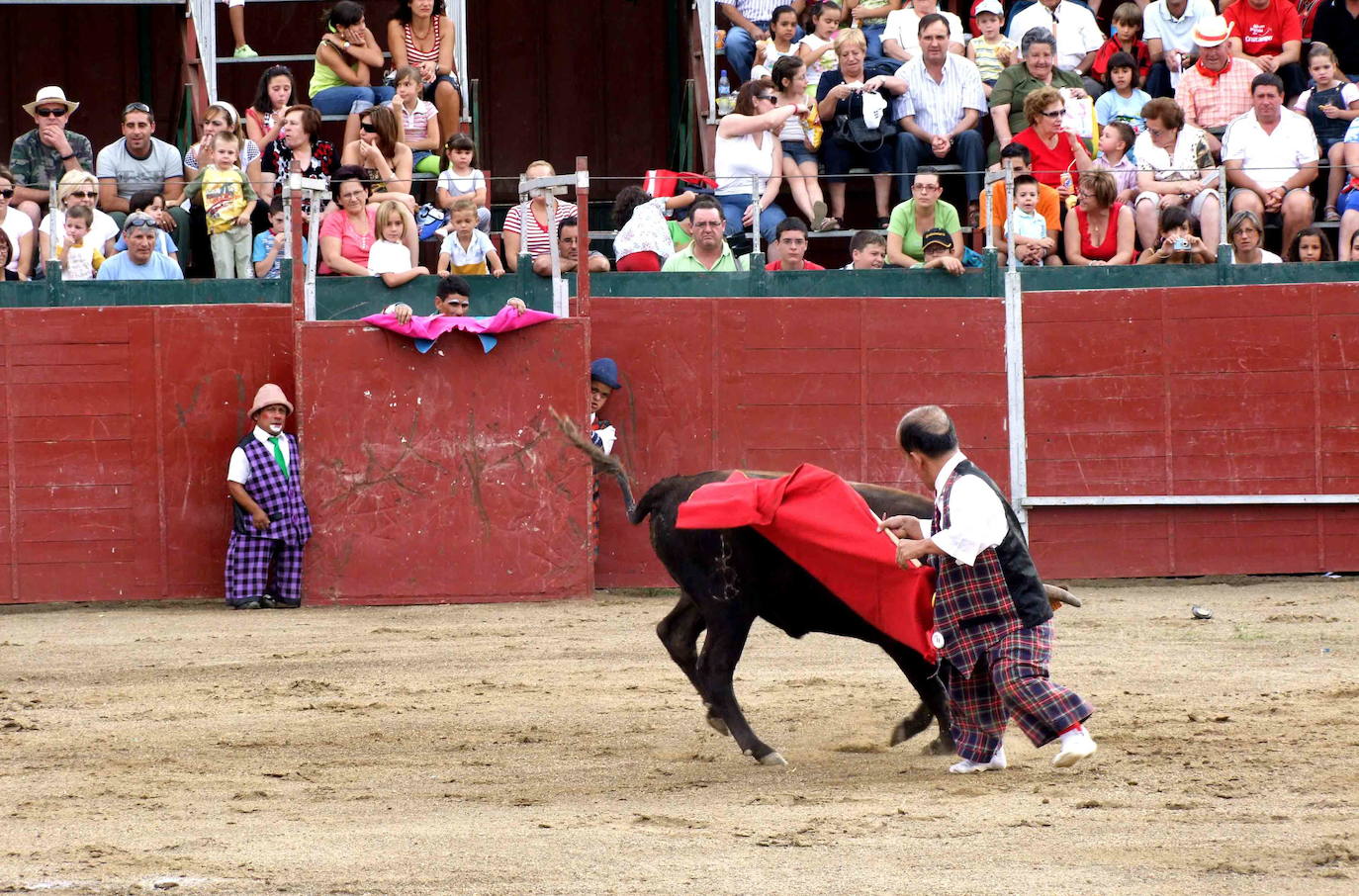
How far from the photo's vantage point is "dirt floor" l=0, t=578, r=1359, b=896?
14.4ft

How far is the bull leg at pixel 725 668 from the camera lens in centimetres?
586

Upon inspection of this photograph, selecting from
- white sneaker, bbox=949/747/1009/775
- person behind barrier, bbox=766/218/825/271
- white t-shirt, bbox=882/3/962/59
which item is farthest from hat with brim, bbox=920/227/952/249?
white sneaker, bbox=949/747/1009/775

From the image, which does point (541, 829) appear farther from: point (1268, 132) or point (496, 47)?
point (496, 47)

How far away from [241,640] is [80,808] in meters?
3.55

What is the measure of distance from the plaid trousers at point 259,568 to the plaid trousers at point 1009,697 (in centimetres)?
523

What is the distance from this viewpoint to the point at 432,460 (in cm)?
1002

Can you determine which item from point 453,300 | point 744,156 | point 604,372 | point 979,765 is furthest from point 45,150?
point 979,765

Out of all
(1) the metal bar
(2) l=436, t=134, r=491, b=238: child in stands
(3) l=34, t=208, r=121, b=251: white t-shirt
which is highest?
(2) l=436, t=134, r=491, b=238: child in stands

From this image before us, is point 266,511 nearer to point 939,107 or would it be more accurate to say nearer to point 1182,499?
point 939,107

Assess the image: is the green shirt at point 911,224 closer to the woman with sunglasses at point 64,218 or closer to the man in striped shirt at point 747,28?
the man in striped shirt at point 747,28

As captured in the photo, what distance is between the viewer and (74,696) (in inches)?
285

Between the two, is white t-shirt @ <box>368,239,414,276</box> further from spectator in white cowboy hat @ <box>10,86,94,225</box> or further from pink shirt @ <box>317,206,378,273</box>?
spectator in white cowboy hat @ <box>10,86,94,225</box>

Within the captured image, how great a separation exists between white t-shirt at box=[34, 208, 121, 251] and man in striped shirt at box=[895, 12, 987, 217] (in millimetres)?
4848

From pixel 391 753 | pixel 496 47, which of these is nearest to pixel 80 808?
pixel 391 753
